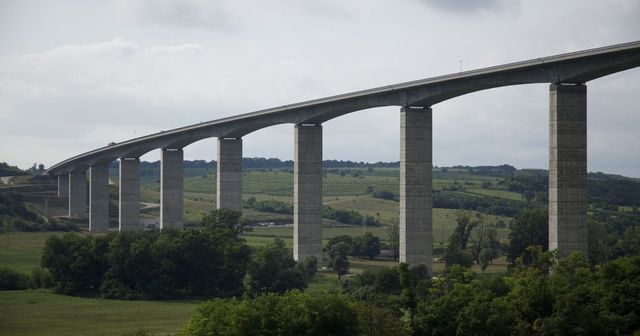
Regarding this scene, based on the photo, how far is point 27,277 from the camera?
89812mm

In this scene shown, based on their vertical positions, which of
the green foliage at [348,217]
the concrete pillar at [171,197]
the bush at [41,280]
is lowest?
the bush at [41,280]

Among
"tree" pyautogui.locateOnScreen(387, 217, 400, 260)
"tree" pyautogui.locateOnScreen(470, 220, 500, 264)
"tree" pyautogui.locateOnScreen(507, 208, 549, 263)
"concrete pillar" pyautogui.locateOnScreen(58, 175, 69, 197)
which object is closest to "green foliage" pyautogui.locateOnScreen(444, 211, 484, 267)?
"tree" pyautogui.locateOnScreen(470, 220, 500, 264)

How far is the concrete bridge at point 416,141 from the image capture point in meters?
72.0

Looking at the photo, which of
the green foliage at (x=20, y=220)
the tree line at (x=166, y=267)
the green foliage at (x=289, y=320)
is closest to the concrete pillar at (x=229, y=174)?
the tree line at (x=166, y=267)

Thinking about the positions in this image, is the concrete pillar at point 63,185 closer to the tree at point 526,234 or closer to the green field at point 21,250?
the green field at point 21,250

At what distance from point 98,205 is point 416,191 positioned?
67.5 meters

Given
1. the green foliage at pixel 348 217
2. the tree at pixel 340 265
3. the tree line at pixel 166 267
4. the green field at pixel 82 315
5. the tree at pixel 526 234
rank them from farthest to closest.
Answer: the green foliage at pixel 348 217, the tree at pixel 526 234, the tree at pixel 340 265, the tree line at pixel 166 267, the green field at pixel 82 315

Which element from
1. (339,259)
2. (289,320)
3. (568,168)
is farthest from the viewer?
(339,259)

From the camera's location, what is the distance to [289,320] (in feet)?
185

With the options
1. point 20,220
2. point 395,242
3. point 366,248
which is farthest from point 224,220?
point 20,220

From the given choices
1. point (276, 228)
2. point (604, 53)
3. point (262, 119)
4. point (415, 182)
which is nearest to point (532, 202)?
point (276, 228)

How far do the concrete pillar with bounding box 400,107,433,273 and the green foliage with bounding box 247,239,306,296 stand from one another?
808 centimetres

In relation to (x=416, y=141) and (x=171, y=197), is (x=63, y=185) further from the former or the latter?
(x=416, y=141)

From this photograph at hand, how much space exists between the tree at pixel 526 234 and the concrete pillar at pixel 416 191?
14.8 metres
